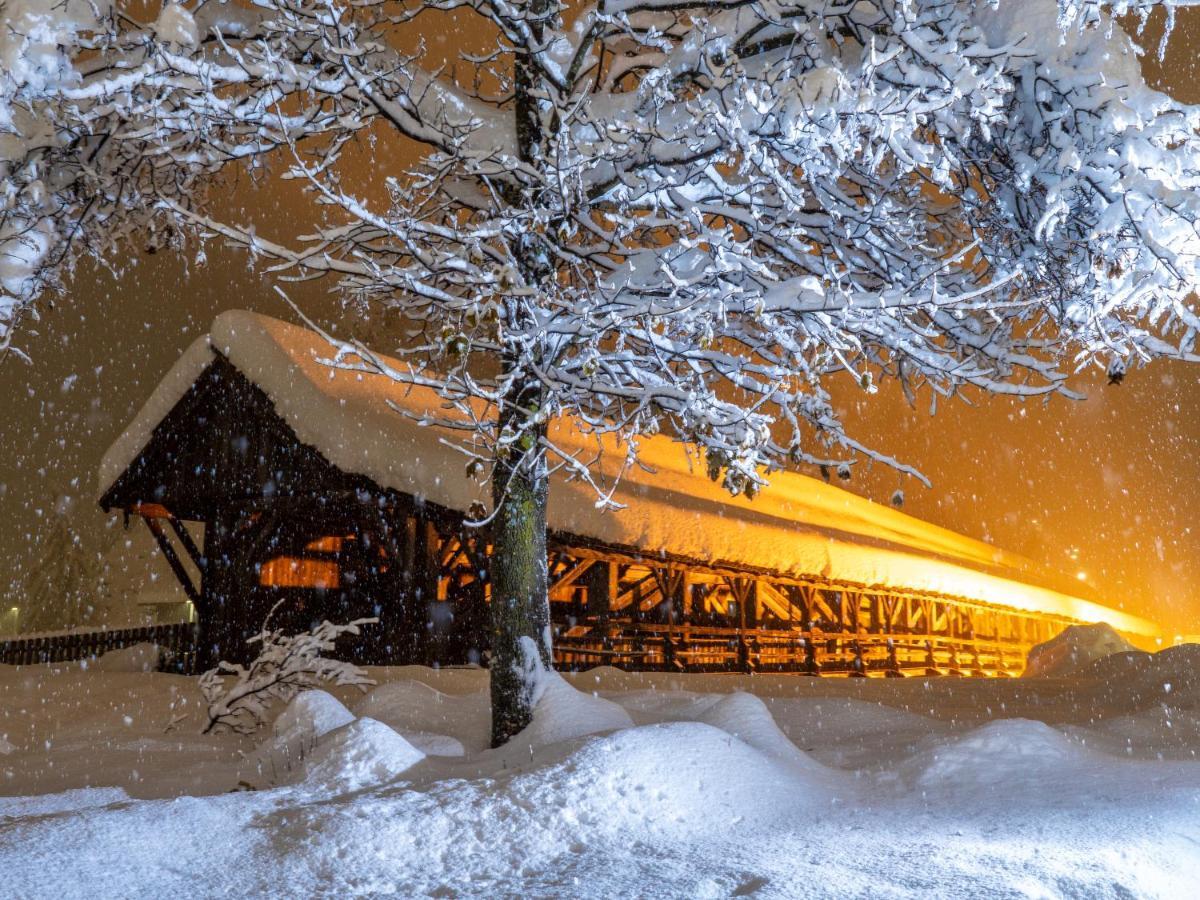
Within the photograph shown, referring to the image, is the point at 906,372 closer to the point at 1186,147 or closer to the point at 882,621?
the point at 1186,147

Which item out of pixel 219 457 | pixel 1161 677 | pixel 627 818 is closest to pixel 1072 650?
pixel 1161 677

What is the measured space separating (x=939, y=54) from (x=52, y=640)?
731 inches

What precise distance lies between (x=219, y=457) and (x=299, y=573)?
3.41 metres

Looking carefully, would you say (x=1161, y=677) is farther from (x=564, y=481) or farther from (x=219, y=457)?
(x=219, y=457)

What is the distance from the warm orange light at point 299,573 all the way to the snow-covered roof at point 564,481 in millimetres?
3122

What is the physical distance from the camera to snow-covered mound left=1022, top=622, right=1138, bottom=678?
1622 centimetres

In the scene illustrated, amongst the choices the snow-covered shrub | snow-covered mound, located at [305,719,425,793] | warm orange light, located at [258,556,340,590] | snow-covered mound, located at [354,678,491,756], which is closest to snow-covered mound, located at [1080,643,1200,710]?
snow-covered mound, located at [354,678,491,756]

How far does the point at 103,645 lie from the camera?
1669 centimetres

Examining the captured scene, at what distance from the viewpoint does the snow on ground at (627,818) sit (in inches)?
111

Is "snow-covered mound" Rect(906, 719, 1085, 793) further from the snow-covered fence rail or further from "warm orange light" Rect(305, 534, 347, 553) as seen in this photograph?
"warm orange light" Rect(305, 534, 347, 553)

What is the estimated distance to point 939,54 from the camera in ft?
15.0

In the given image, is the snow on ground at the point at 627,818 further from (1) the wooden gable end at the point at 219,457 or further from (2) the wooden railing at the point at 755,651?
(1) the wooden gable end at the point at 219,457

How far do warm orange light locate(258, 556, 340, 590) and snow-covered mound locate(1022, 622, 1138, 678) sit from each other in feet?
43.9

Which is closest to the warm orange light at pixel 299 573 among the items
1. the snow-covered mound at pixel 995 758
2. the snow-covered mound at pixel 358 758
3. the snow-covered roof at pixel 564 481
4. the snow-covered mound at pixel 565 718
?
the snow-covered roof at pixel 564 481
